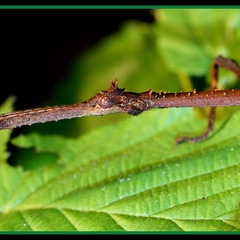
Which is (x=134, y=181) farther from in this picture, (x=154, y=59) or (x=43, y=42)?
(x=43, y=42)

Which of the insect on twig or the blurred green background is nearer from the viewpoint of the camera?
the insect on twig

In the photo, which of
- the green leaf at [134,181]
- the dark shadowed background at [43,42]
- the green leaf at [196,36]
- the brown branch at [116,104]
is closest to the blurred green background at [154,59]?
the green leaf at [196,36]

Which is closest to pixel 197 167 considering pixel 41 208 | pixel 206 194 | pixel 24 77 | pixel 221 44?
pixel 206 194

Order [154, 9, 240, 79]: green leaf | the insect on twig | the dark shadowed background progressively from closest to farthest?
the insect on twig < [154, 9, 240, 79]: green leaf < the dark shadowed background

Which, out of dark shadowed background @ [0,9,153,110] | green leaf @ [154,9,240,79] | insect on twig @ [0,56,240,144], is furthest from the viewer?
dark shadowed background @ [0,9,153,110]

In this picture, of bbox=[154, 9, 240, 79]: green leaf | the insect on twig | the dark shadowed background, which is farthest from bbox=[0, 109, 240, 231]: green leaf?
the dark shadowed background

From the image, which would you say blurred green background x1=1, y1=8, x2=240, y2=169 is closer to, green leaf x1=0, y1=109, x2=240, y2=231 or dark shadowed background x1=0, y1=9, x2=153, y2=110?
dark shadowed background x1=0, y1=9, x2=153, y2=110
